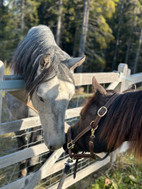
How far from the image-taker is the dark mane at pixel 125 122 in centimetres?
129

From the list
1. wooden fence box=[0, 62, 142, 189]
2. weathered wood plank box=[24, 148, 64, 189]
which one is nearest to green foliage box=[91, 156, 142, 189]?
wooden fence box=[0, 62, 142, 189]

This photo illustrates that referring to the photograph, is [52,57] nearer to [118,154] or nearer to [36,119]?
[36,119]

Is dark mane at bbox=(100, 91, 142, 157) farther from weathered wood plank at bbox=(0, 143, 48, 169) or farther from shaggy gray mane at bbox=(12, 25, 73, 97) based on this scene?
weathered wood plank at bbox=(0, 143, 48, 169)

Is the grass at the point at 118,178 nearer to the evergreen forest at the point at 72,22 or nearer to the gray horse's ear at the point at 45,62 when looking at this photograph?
the gray horse's ear at the point at 45,62

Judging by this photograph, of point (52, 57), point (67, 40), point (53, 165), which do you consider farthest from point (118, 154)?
point (67, 40)

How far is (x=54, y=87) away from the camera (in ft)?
5.55

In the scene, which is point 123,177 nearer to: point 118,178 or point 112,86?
point 118,178

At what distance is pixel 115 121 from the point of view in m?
1.38

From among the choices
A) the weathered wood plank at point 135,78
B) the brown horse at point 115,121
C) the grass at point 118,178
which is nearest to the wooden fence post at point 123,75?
the weathered wood plank at point 135,78

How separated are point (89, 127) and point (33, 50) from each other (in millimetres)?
1269

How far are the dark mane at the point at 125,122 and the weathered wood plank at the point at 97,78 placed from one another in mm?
1051

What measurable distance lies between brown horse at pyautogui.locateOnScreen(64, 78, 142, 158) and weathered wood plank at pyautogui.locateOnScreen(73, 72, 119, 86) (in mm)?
844

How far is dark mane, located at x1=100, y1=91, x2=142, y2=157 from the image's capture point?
129 cm

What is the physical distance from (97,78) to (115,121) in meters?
1.45
